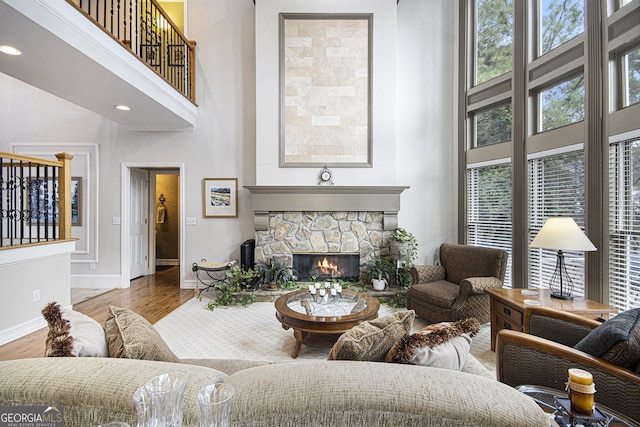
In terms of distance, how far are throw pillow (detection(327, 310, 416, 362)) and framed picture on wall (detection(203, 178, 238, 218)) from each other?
3.93 m

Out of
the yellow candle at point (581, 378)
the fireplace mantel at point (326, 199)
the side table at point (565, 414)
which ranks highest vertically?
the fireplace mantel at point (326, 199)

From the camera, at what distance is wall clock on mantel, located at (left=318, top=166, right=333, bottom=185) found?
4.35 metres

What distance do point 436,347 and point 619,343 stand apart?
0.88m

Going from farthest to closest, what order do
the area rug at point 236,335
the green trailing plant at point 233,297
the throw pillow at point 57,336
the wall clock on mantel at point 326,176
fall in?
the wall clock on mantel at point 326,176
the green trailing plant at point 233,297
the area rug at point 236,335
the throw pillow at point 57,336

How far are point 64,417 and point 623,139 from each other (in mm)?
3949

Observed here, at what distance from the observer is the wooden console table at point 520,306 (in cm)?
216

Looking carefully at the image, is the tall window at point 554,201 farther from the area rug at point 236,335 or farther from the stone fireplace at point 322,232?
the stone fireplace at point 322,232

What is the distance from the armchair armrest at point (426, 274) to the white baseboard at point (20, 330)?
4117 millimetres

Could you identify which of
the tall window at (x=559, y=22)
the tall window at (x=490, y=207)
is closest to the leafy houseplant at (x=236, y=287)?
the tall window at (x=490, y=207)

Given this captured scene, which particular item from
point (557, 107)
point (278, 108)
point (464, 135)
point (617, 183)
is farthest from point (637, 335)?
point (278, 108)

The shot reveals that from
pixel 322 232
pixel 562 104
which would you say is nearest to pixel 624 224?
pixel 562 104

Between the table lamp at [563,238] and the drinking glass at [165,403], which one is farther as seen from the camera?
the table lamp at [563,238]

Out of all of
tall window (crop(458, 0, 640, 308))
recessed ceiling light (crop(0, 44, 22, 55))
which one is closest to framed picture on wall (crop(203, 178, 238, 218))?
recessed ceiling light (crop(0, 44, 22, 55))

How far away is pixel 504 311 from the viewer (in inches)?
101
